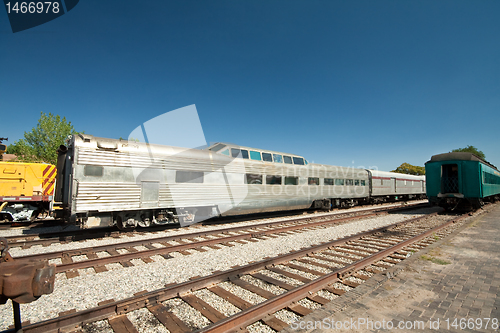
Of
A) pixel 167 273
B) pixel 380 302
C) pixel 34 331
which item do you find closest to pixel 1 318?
pixel 34 331

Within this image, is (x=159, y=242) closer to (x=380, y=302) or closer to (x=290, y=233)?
(x=290, y=233)

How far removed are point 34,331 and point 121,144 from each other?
21.6 feet

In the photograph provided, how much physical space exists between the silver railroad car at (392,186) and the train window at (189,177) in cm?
1616

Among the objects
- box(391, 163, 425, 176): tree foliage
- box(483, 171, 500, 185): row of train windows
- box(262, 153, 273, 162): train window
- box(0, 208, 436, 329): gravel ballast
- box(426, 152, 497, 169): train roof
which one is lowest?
box(0, 208, 436, 329): gravel ballast

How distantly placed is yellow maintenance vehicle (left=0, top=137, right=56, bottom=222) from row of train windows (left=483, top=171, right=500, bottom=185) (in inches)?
1000

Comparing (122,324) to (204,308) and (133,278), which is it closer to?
(204,308)

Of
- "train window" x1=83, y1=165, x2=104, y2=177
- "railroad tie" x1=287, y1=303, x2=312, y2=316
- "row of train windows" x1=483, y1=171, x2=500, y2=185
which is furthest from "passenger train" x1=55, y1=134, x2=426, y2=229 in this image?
"row of train windows" x1=483, y1=171, x2=500, y2=185

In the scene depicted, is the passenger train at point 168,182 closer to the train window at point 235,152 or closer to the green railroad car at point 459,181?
the train window at point 235,152

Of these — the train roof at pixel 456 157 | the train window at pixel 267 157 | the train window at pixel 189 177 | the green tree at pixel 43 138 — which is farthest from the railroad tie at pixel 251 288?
the green tree at pixel 43 138

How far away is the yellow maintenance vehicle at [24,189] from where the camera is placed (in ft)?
34.3

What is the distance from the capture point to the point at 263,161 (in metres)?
12.8

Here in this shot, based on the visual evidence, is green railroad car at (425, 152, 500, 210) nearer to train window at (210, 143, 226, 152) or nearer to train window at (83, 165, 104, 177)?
train window at (210, 143, 226, 152)

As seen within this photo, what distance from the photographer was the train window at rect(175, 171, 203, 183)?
9766mm

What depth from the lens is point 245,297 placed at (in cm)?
411
